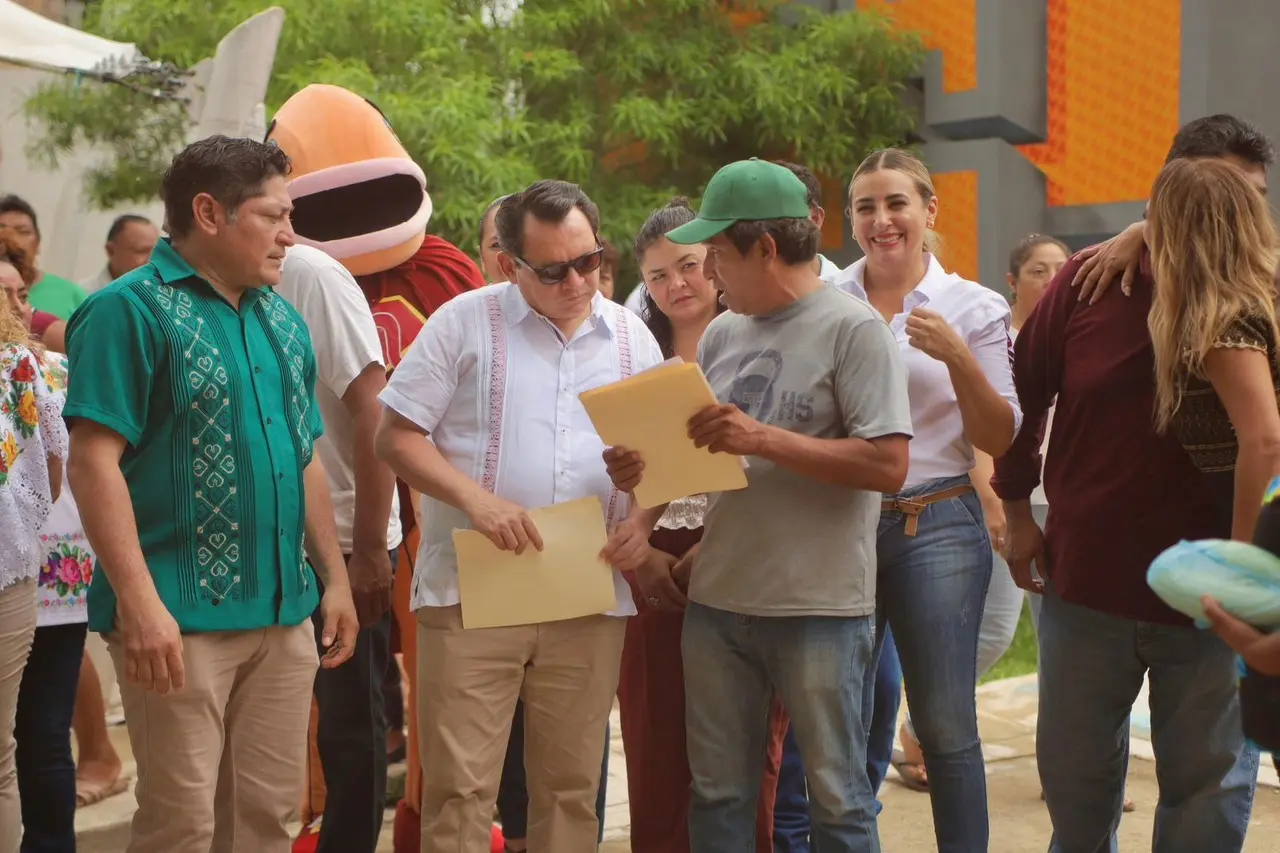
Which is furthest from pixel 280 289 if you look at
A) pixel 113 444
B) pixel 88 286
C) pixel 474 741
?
pixel 88 286

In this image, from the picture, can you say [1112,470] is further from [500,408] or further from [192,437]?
[192,437]

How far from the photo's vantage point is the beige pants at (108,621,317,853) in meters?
2.85

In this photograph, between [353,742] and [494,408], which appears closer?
[494,408]

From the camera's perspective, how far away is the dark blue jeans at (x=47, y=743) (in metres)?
3.77

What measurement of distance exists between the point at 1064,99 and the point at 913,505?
6.14m

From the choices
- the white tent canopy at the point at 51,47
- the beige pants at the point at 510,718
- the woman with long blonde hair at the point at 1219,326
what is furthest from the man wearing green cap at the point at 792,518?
the white tent canopy at the point at 51,47

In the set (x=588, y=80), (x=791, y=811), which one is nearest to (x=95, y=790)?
(x=791, y=811)

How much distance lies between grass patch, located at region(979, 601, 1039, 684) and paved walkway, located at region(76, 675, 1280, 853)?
3.91 feet

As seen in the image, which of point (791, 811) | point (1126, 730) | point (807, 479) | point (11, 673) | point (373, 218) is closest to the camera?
point (807, 479)

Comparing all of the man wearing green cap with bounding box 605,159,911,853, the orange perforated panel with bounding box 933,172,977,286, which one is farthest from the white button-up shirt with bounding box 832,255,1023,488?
the orange perforated panel with bounding box 933,172,977,286

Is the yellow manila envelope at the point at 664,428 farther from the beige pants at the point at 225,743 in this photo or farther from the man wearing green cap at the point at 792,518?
the beige pants at the point at 225,743

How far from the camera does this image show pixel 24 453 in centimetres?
353

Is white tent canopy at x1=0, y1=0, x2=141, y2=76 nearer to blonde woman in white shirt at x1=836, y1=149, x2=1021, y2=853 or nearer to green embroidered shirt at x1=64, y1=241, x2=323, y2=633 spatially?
green embroidered shirt at x1=64, y1=241, x2=323, y2=633

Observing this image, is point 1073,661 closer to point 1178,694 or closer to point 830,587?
point 1178,694
